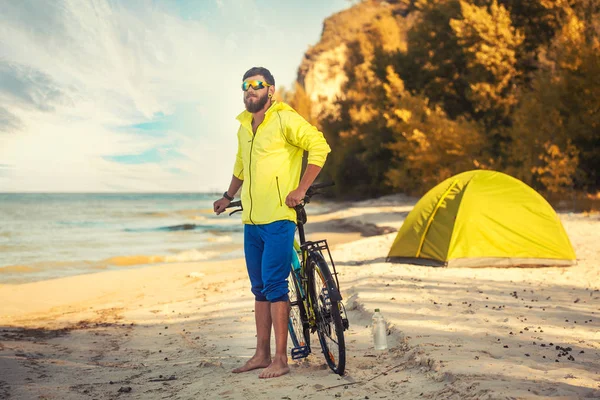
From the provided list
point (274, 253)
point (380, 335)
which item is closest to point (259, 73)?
point (274, 253)

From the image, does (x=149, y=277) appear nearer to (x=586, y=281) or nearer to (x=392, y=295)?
(x=392, y=295)

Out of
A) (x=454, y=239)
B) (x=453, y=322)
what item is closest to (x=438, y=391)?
(x=453, y=322)

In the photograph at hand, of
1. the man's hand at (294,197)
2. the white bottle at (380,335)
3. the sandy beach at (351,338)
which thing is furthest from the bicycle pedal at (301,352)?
the man's hand at (294,197)

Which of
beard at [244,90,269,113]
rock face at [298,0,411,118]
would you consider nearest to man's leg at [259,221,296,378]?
beard at [244,90,269,113]

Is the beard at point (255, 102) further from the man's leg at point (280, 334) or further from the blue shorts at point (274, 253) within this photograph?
the man's leg at point (280, 334)

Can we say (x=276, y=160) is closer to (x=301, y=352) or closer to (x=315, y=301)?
(x=315, y=301)

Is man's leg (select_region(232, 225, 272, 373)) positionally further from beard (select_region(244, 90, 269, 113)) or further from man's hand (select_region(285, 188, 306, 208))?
beard (select_region(244, 90, 269, 113))

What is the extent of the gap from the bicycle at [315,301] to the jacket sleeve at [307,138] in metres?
0.25

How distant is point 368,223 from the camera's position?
78.1 feet

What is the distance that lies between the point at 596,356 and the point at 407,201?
3138 centimetres

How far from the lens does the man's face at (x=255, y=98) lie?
4.86 meters

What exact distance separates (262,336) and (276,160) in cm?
137

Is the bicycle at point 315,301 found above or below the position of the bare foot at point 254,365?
above

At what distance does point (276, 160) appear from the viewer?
481cm
